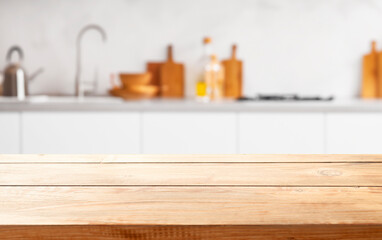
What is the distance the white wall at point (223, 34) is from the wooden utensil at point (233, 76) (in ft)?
0.18

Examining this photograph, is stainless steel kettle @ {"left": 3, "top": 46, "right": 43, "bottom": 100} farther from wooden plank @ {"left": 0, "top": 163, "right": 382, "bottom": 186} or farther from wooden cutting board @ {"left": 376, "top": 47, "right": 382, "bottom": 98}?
wooden cutting board @ {"left": 376, "top": 47, "right": 382, "bottom": 98}

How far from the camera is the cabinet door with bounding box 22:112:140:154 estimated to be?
2152 mm

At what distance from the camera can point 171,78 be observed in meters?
2.79

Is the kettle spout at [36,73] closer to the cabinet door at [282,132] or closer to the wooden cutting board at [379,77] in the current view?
the cabinet door at [282,132]

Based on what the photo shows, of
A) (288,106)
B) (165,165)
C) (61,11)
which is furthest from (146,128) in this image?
(165,165)

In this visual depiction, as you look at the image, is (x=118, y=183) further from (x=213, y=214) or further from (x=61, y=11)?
(x=61, y=11)

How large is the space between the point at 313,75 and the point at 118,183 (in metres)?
2.29

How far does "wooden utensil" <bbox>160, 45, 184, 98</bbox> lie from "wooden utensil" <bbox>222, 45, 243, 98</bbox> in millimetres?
266

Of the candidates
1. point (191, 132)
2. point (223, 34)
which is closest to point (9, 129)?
point (191, 132)

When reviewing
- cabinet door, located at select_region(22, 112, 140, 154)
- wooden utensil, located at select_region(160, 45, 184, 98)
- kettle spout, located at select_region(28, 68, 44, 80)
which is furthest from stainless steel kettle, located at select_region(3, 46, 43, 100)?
wooden utensil, located at select_region(160, 45, 184, 98)

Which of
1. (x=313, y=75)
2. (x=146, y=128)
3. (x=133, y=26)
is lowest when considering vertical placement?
(x=146, y=128)

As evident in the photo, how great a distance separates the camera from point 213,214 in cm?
55

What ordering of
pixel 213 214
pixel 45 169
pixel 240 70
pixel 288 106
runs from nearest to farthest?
pixel 213 214 → pixel 45 169 → pixel 288 106 → pixel 240 70

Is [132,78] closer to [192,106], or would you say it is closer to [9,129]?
[192,106]
